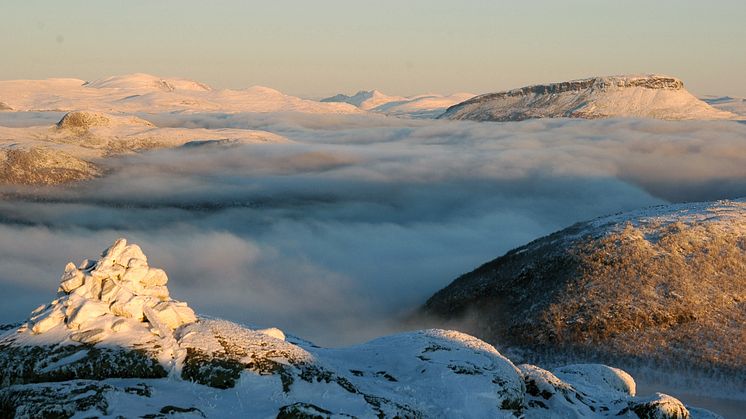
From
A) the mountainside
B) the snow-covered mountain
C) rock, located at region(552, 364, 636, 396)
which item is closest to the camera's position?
the snow-covered mountain

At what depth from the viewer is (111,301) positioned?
84.9 ft

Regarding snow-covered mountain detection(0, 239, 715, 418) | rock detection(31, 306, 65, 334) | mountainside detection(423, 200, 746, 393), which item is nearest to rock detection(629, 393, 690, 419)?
snow-covered mountain detection(0, 239, 715, 418)

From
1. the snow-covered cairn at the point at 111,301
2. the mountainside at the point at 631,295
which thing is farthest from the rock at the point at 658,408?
the mountainside at the point at 631,295

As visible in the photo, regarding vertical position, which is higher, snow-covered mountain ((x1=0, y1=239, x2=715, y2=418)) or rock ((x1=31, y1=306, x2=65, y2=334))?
rock ((x1=31, y1=306, x2=65, y2=334))

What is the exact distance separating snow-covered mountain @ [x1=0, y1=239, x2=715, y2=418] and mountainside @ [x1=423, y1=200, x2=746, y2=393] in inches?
Answer: 1047

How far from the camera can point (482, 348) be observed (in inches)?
1249

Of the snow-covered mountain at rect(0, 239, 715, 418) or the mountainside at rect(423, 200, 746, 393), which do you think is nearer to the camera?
the snow-covered mountain at rect(0, 239, 715, 418)

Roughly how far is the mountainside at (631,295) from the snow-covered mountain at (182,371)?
2660 cm

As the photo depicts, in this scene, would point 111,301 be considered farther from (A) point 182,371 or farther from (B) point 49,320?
(A) point 182,371

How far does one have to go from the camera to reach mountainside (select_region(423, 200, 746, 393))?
55.0 metres

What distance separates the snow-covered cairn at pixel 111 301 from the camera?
82.6 ft

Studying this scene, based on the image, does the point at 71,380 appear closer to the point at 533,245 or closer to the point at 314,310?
the point at 533,245

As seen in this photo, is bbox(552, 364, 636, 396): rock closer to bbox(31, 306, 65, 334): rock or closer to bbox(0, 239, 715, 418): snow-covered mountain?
bbox(0, 239, 715, 418): snow-covered mountain

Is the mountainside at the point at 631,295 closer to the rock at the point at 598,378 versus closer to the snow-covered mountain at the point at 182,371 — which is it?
the rock at the point at 598,378
